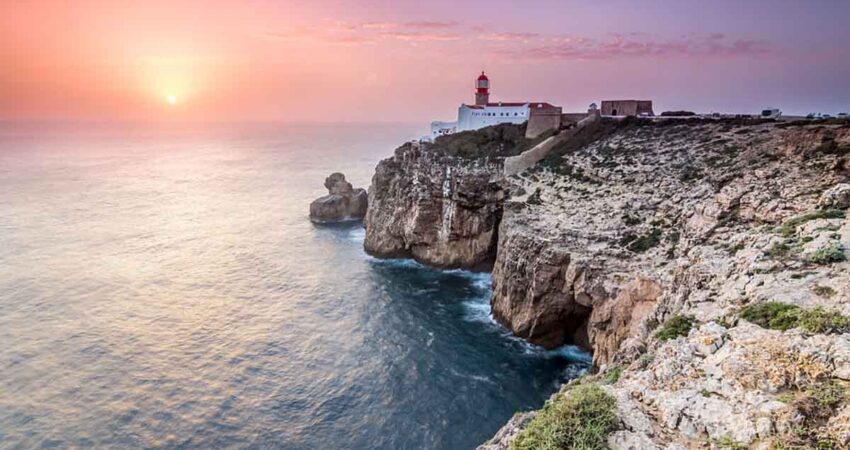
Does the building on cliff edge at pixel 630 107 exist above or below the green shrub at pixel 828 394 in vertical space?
above

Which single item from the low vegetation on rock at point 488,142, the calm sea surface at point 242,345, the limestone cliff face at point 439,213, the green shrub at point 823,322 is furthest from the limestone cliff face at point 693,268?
the low vegetation on rock at point 488,142

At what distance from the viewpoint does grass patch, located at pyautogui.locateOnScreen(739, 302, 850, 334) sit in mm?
11766

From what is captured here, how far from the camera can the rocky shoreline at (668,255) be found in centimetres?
1046

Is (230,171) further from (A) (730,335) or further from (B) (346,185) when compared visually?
(A) (730,335)

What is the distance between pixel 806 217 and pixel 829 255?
4986mm

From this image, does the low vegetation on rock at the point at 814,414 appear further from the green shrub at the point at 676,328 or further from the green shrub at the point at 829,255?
the green shrub at the point at 829,255

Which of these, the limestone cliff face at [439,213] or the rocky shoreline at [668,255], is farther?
the limestone cliff face at [439,213]

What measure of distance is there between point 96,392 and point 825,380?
3318 cm

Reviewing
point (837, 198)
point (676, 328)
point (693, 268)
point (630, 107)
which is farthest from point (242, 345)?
point (630, 107)

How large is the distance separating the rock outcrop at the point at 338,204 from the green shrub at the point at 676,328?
54.9 meters

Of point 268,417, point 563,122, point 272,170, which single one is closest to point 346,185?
point 563,122

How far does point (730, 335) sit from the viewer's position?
12.9m

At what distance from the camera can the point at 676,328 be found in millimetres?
15695

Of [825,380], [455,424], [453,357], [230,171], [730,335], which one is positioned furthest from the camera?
[230,171]
